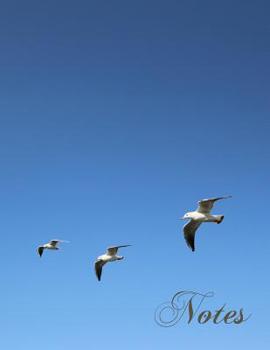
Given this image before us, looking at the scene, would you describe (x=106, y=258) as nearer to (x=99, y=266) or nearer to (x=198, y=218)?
(x=99, y=266)

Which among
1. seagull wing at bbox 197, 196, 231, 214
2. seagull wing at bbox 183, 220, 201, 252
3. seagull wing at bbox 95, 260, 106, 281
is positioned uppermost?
seagull wing at bbox 95, 260, 106, 281

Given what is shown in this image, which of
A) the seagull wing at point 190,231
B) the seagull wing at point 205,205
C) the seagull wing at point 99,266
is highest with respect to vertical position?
the seagull wing at point 99,266

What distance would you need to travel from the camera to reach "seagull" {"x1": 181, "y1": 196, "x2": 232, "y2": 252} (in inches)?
1476

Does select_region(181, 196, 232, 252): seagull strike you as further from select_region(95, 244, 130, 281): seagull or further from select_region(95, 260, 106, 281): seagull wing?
select_region(95, 260, 106, 281): seagull wing

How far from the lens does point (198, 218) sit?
37969 mm

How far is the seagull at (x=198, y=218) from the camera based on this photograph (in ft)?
123

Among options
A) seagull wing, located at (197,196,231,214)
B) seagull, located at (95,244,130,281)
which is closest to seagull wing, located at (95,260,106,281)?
seagull, located at (95,244,130,281)

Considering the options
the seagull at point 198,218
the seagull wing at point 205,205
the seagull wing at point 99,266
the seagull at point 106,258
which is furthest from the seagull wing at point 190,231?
the seagull wing at point 99,266

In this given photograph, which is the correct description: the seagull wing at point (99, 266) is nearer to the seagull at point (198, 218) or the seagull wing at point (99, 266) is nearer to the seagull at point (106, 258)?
the seagull at point (106, 258)

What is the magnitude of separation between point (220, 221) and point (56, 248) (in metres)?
19.1

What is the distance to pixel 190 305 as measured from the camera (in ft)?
153

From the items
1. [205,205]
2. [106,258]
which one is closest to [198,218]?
[205,205]

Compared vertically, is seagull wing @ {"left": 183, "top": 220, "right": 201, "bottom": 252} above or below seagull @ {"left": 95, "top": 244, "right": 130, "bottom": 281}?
below

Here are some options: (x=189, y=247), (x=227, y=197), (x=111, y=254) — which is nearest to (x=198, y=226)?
(x=189, y=247)
